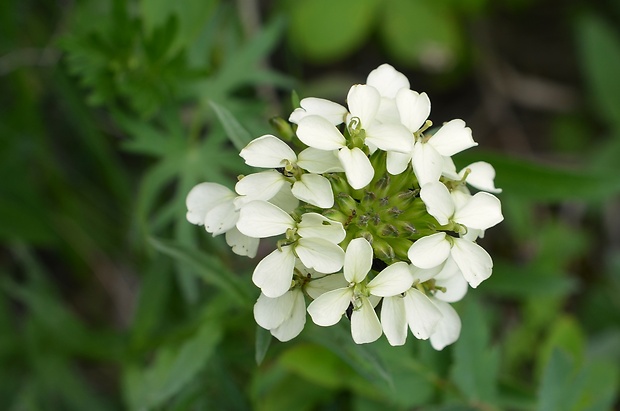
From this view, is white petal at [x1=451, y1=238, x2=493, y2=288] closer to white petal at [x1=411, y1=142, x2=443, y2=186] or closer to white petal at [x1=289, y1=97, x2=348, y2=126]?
white petal at [x1=411, y1=142, x2=443, y2=186]

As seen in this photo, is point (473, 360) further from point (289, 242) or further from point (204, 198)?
point (204, 198)

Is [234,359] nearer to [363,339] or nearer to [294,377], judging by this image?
[294,377]

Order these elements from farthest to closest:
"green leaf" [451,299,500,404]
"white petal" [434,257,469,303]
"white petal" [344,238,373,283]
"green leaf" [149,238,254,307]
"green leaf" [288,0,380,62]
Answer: "green leaf" [288,0,380,62] < "green leaf" [451,299,500,404] < "green leaf" [149,238,254,307] < "white petal" [434,257,469,303] < "white petal" [344,238,373,283]

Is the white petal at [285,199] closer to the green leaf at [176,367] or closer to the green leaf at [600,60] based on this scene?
the green leaf at [176,367]

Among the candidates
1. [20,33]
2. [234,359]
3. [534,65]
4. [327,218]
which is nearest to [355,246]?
[327,218]

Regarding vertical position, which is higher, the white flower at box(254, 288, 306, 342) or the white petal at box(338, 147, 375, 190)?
the white petal at box(338, 147, 375, 190)

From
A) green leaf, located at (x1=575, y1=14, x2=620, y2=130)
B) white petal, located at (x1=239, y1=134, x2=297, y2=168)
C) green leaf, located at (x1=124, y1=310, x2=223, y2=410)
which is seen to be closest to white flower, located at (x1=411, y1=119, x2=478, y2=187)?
white petal, located at (x1=239, y1=134, x2=297, y2=168)

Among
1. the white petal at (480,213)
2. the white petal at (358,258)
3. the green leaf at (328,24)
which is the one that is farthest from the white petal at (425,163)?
the green leaf at (328,24)
